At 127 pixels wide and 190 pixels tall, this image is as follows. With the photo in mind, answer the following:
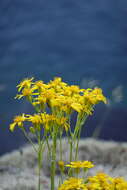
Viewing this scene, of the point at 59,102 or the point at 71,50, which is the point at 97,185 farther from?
the point at 71,50

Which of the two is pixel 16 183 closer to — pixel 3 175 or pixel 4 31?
pixel 3 175

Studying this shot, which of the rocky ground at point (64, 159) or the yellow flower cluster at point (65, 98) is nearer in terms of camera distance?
the yellow flower cluster at point (65, 98)

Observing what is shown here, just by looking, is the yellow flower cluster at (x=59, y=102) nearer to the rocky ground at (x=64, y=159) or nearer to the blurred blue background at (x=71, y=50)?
the rocky ground at (x=64, y=159)

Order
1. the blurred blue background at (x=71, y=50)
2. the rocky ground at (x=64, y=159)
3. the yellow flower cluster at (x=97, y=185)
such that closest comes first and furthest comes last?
the yellow flower cluster at (x=97, y=185) < the rocky ground at (x=64, y=159) < the blurred blue background at (x=71, y=50)

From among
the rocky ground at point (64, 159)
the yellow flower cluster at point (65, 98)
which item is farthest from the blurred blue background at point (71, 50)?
the yellow flower cluster at point (65, 98)

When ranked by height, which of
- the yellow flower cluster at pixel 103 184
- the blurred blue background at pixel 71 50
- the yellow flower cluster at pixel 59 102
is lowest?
the yellow flower cluster at pixel 103 184

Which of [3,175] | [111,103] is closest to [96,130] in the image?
[111,103]

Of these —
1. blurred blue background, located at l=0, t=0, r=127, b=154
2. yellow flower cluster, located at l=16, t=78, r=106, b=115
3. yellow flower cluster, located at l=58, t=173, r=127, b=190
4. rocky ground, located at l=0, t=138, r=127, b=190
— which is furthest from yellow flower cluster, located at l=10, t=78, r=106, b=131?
blurred blue background, located at l=0, t=0, r=127, b=154
